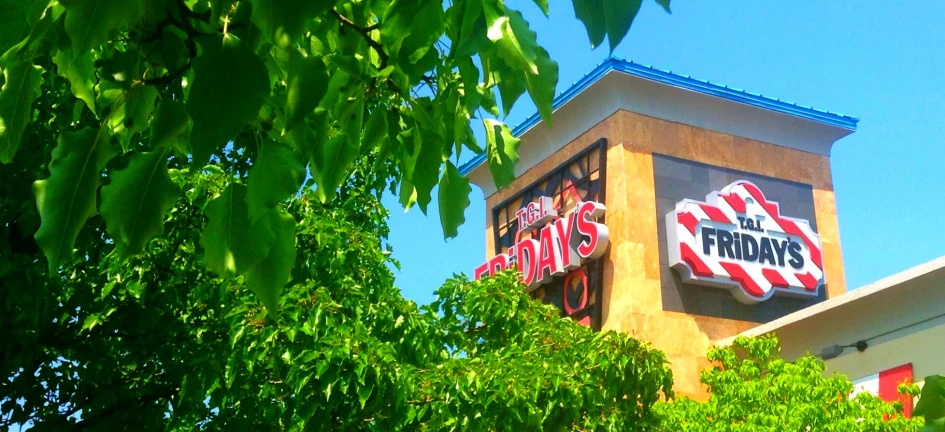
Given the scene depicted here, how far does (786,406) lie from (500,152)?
54.6 ft

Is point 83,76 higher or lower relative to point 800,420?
lower

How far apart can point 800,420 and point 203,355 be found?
12280mm

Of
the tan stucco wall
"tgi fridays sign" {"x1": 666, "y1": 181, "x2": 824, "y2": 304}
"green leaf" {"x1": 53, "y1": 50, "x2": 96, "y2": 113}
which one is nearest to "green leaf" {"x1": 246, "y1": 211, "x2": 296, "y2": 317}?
"green leaf" {"x1": 53, "y1": 50, "x2": 96, "y2": 113}

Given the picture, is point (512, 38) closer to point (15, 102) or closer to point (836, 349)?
point (15, 102)

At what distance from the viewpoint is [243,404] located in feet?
24.6

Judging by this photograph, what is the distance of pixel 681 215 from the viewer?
984 inches

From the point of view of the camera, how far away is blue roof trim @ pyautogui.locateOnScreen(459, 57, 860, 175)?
25.5 meters

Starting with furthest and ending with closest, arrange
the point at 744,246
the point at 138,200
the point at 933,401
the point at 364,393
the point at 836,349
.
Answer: the point at 744,246
the point at 836,349
the point at 364,393
the point at 933,401
the point at 138,200

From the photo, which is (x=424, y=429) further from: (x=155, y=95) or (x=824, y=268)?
(x=824, y=268)

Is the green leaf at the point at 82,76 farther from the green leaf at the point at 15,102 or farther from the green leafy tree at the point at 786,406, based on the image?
the green leafy tree at the point at 786,406

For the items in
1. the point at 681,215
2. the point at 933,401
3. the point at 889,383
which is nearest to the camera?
the point at 933,401

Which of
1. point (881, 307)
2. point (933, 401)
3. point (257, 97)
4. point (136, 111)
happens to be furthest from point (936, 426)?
point (881, 307)

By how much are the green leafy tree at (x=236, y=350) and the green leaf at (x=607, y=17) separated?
5222 millimetres

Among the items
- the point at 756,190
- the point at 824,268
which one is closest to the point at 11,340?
the point at 756,190
